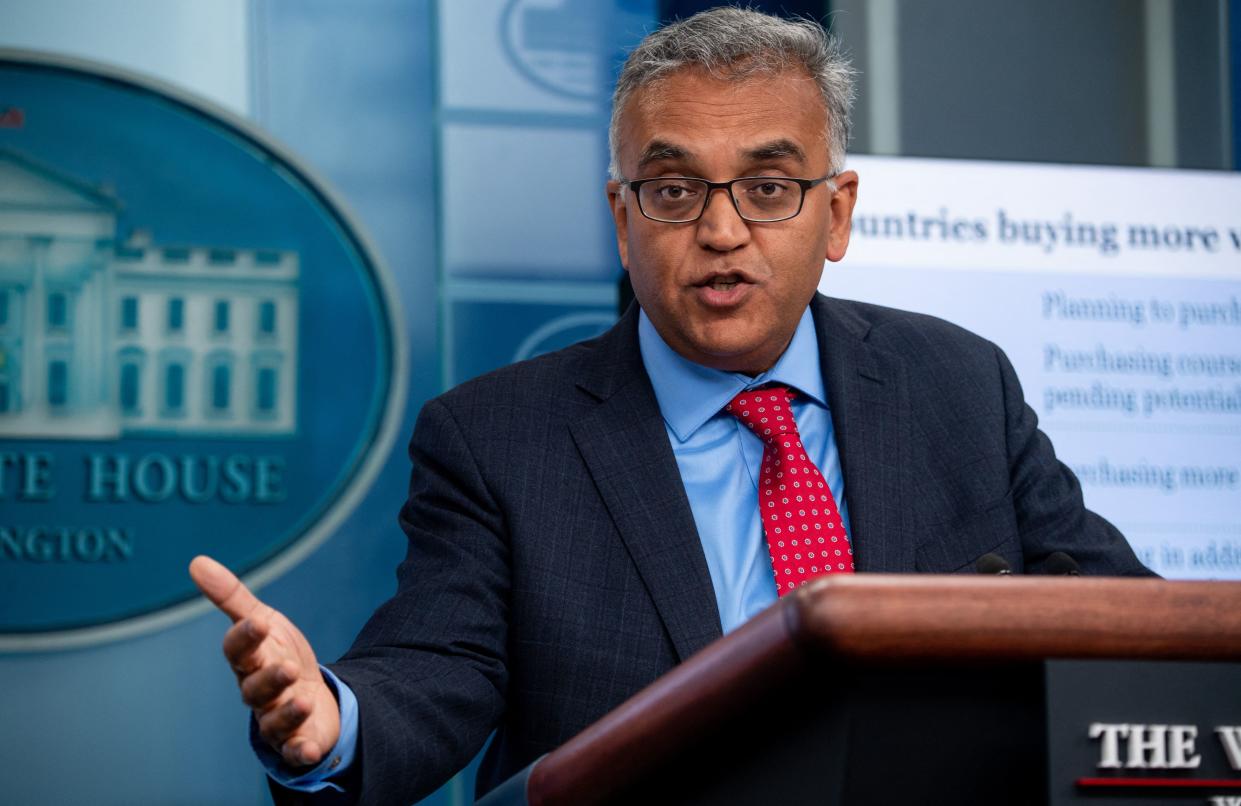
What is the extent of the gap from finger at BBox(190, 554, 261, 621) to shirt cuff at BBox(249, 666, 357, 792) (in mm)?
148

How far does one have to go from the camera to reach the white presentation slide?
101 inches

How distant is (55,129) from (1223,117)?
254 cm

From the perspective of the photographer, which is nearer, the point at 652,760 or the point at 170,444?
the point at 652,760

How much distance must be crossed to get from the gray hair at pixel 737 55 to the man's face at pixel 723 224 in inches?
0.7

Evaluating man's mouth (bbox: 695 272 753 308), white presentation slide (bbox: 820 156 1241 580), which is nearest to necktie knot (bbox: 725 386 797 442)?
man's mouth (bbox: 695 272 753 308)

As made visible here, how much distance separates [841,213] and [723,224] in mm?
278

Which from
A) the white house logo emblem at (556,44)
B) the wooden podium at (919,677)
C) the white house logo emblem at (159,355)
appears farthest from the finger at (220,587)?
the white house logo emblem at (556,44)

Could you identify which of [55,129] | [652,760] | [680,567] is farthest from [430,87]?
[652,760]

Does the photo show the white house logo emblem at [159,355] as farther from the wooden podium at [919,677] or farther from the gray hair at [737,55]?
the wooden podium at [919,677]

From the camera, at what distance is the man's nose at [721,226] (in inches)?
62.1

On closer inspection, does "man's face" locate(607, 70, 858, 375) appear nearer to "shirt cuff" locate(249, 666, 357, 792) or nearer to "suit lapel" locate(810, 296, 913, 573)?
"suit lapel" locate(810, 296, 913, 573)

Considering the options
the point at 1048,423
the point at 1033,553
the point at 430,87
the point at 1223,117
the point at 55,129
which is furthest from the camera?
the point at 1223,117

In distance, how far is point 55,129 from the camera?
2.76m

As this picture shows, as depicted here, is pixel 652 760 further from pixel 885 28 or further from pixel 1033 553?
pixel 885 28
